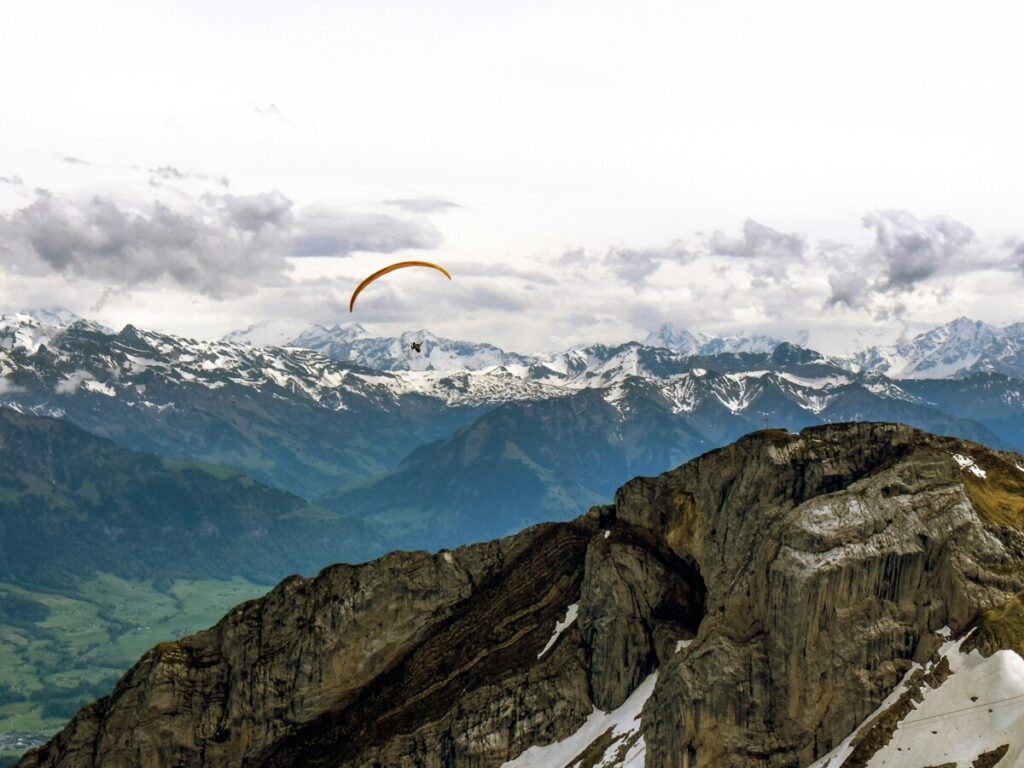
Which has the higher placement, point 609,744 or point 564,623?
point 609,744

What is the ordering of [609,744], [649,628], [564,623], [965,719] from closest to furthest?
[965,719] → [609,744] → [649,628] → [564,623]

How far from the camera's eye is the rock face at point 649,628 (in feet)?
417

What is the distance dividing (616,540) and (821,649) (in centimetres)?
4229

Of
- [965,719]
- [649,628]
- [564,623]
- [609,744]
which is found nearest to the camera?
[965,719]

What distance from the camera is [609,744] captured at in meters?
146

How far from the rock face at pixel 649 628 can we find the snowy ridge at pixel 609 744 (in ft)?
3.45

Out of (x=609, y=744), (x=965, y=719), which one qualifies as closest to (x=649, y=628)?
(x=609, y=744)

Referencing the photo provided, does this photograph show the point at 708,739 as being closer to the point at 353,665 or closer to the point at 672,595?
the point at 672,595

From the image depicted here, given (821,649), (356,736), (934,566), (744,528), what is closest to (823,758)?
(821,649)

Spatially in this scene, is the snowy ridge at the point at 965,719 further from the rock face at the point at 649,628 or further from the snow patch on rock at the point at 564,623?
the snow patch on rock at the point at 564,623

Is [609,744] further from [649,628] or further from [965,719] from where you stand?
[965,719]

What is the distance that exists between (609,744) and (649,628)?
16939 millimetres

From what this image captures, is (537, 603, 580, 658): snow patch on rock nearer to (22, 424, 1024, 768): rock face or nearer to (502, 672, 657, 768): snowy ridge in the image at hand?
(22, 424, 1024, 768): rock face

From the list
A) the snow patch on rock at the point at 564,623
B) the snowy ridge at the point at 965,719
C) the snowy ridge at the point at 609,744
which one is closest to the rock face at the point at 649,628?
the snow patch on rock at the point at 564,623
